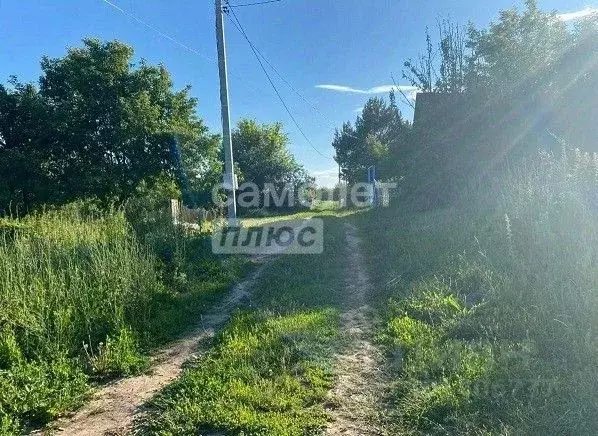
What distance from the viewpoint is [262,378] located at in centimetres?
358

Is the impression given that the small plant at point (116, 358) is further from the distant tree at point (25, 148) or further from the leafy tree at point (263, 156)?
the leafy tree at point (263, 156)

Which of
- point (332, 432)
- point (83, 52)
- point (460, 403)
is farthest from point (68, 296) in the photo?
point (83, 52)

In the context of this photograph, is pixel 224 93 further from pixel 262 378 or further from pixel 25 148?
pixel 262 378

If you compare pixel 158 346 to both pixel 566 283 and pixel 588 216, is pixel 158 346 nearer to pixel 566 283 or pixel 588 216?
pixel 566 283

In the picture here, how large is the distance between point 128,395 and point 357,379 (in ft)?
6.49

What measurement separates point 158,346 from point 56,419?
4.89ft

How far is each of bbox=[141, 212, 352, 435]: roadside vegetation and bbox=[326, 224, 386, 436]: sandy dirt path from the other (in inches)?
4.3

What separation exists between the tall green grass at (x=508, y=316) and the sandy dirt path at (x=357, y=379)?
20cm

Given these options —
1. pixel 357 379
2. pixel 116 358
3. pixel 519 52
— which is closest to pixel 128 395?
pixel 116 358

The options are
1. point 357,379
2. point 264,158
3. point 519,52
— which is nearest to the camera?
point 357,379

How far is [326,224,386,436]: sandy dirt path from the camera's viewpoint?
3.00 meters

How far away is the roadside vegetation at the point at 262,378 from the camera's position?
297 cm

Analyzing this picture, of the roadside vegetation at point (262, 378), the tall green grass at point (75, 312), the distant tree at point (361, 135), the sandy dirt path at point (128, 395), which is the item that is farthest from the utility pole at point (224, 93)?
the distant tree at point (361, 135)

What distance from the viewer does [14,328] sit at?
13.5 feet
